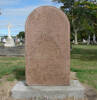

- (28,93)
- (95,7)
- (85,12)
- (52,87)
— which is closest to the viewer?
(28,93)

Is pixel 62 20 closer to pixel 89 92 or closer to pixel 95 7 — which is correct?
pixel 89 92

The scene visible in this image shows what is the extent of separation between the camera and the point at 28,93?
432 cm

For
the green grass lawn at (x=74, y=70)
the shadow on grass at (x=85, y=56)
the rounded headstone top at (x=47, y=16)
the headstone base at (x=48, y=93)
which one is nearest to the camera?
the headstone base at (x=48, y=93)

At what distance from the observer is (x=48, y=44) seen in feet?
15.3

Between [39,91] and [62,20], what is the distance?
1.80m

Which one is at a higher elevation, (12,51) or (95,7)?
(95,7)

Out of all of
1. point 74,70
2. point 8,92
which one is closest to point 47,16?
point 8,92

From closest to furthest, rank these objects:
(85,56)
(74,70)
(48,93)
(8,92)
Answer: (48,93)
(8,92)
(74,70)
(85,56)

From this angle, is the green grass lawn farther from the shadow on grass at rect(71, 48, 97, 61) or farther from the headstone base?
the shadow on grass at rect(71, 48, 97, 61)

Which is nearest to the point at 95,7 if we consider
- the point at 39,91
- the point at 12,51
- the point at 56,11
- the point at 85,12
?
the point at 85,12

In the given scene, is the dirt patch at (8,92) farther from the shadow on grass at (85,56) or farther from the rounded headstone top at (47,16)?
the shadow on grass at (85,56)

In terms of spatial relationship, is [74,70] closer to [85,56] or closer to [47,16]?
[47,16]

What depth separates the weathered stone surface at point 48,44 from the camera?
463 cm

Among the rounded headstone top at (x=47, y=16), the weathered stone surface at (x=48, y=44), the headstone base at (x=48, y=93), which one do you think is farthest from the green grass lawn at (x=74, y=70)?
the rounded headstone top at (x=47, y=16)
